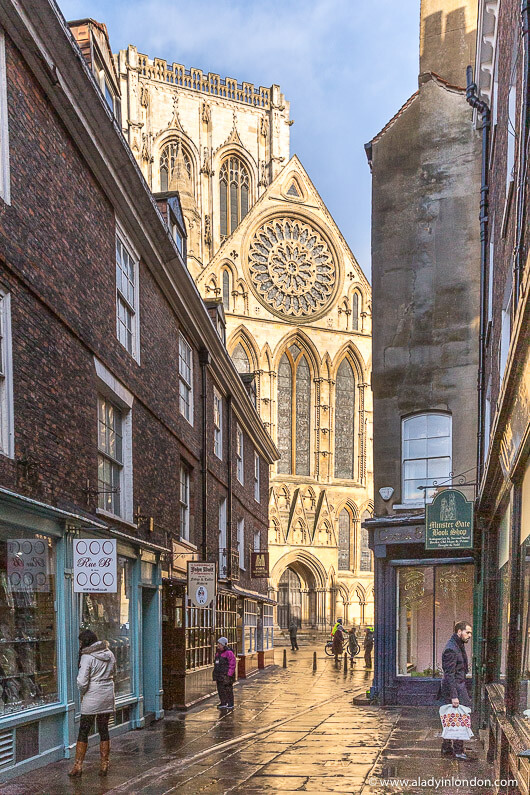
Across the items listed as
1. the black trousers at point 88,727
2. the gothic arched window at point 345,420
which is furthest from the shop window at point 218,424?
the gothic arched window at point 345,420

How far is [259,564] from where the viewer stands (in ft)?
103

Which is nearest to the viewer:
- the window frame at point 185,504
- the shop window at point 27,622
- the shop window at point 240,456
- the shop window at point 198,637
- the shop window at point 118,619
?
the shop window at point 27,622

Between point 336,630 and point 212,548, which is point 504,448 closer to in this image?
point 212,548

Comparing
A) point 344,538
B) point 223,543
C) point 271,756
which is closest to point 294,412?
point 344,538

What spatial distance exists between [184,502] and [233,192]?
5471cm

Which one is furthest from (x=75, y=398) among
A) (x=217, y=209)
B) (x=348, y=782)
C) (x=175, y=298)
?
(x=217, y=209)

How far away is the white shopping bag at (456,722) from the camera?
432 inches

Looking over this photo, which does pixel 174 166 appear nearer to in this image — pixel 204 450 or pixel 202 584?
pixel 204 450

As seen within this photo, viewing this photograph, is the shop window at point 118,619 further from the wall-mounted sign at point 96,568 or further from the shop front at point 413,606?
the shop front at point 413,606

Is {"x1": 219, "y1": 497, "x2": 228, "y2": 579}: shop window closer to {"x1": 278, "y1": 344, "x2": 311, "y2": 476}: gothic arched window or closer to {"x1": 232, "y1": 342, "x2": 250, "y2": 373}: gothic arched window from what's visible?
{"x1": 232, "y1": 342, "x2": 250, "y2": 373}: gothic arched window

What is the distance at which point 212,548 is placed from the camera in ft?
76.1

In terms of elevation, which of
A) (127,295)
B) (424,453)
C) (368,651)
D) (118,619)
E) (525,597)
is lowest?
(368,651)

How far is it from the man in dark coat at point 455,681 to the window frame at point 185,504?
366 inches

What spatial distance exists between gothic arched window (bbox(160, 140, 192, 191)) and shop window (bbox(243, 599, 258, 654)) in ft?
147
